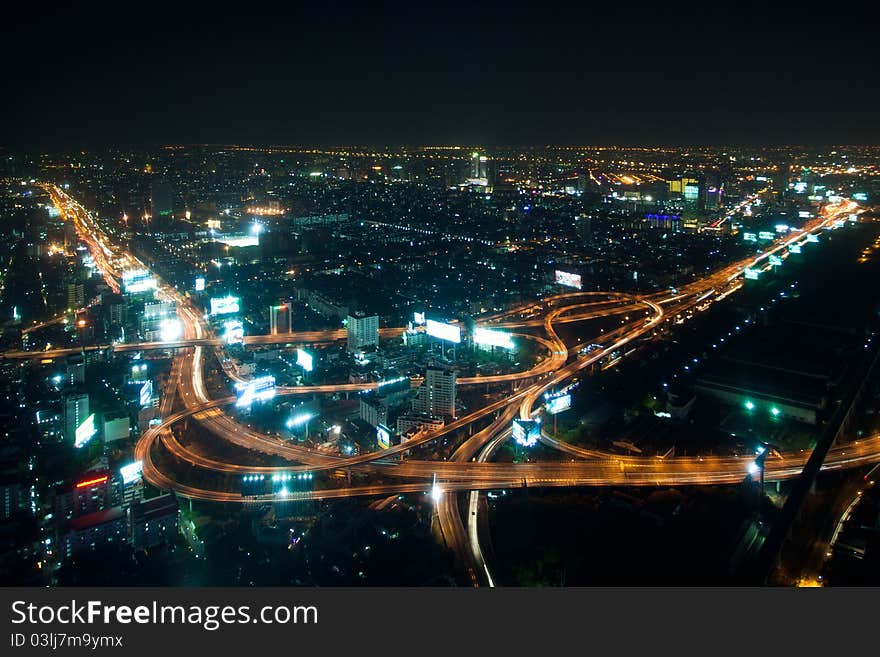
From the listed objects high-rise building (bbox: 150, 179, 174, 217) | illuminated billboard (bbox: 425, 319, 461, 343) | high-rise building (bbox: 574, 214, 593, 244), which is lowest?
illuminated billboard (bbox: 425, 319, 461, 343)

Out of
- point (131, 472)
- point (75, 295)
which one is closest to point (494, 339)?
point (131, 472)

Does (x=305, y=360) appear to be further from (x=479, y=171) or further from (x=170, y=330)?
(x=479, y=171)

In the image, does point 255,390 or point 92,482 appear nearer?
point 92,482

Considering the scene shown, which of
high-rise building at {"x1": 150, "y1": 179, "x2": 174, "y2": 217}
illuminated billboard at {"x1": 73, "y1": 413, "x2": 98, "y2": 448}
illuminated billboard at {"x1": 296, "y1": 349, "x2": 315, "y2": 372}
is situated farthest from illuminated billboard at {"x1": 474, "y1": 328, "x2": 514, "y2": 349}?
high-rise building at {"x1": 150, "y1": 179, "x2": 174, "y2": 217}

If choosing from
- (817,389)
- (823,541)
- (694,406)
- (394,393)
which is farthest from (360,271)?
(823,541)

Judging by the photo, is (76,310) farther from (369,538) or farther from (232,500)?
(369,538)

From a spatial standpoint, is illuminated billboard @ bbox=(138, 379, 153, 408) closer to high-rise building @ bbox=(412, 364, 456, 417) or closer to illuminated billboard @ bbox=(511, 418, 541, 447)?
high-rise building @ bbox=(412, 364, 456, 417)
